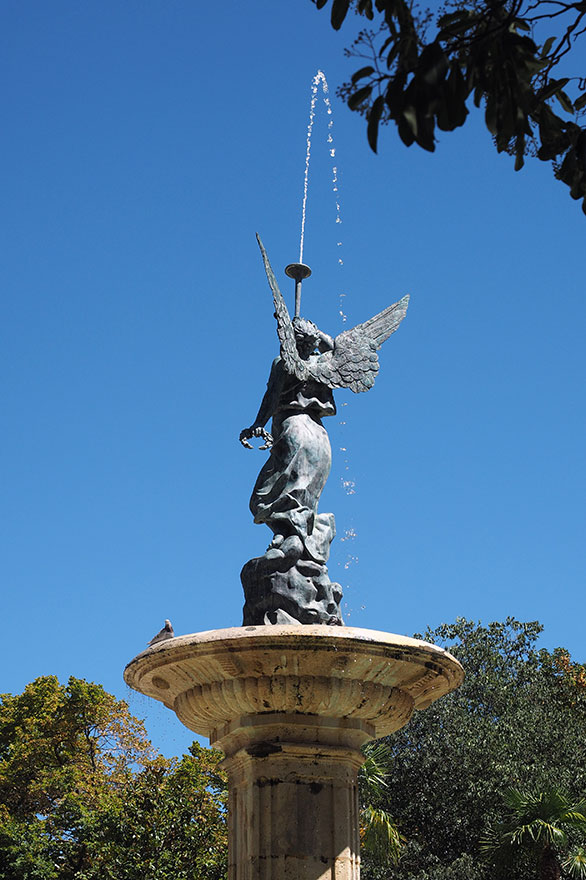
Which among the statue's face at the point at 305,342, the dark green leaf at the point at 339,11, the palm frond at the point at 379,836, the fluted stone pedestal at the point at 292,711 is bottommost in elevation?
the fluted stone pedestal at the point at 292,711

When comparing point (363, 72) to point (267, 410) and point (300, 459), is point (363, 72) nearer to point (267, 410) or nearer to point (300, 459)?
point (300, 459)

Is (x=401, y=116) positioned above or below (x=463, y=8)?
below

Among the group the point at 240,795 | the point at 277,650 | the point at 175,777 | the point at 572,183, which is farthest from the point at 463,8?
the point at 175,777

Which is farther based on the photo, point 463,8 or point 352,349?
point 352,349

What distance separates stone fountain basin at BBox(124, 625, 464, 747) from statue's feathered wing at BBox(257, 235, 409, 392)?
238cm

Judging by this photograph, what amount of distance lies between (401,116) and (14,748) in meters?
25.4

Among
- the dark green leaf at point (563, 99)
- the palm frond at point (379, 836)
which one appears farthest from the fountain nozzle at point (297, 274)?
the palm frond at point (379, 836)

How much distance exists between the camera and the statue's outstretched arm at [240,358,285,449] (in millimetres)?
8383

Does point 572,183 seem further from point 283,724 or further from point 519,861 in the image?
point 519,861

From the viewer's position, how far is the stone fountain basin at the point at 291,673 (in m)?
6.36

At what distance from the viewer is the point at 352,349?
8.57 m

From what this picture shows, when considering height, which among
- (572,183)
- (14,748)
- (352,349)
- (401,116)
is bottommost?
(401,116)

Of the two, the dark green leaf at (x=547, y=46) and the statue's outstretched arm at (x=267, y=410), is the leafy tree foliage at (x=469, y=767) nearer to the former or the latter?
the statue's outstretched arm at (x=267, y=410)

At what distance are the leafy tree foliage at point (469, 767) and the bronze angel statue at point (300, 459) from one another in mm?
15207
